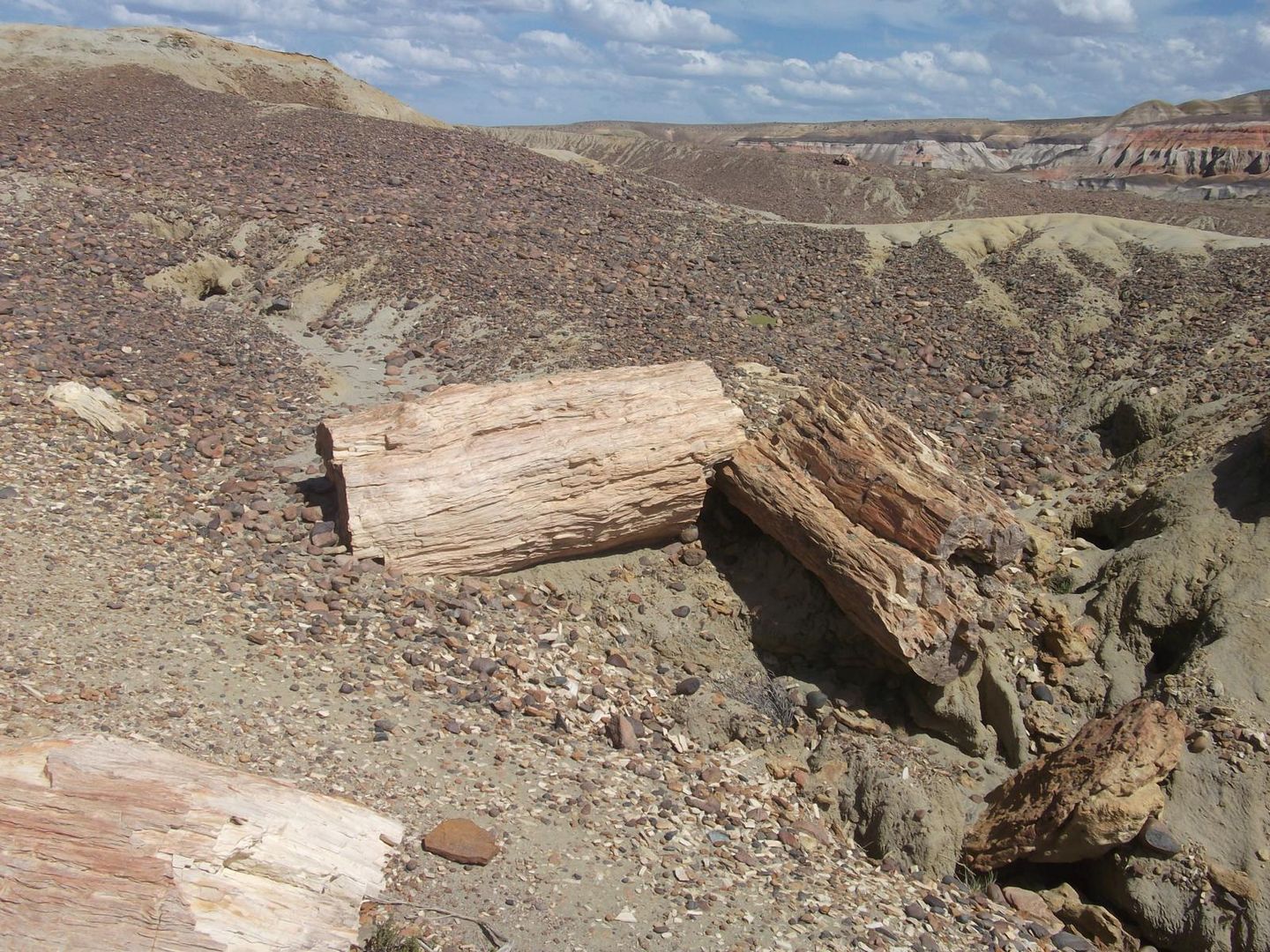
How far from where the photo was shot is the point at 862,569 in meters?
5.30

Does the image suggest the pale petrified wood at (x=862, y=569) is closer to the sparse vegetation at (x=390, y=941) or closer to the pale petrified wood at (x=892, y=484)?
the pale petrified wood at (x=892, y=484)

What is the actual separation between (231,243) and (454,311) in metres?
2.94

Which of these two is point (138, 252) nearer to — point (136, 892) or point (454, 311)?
point (454, 311)

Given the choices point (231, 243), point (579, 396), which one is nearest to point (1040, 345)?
point (579, 396)

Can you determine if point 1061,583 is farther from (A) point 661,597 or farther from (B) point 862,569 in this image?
(A) point 661,597

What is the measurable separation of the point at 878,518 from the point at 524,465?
207 centimetres

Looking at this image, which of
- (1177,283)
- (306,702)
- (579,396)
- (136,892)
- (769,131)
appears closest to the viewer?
(136,892)

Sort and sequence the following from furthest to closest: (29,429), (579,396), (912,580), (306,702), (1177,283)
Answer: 1. (1177,283)
2. (29,429)
3. (579,396)
4. (912,580)
5. (306,702)

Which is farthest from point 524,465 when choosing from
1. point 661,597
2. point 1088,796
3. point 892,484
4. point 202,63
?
point 202,63

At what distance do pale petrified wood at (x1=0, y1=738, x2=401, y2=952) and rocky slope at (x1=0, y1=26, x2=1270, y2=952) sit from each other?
45 cm

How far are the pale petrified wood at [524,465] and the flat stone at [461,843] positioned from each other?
189 centimetres

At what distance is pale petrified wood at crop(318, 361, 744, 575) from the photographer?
206 inches

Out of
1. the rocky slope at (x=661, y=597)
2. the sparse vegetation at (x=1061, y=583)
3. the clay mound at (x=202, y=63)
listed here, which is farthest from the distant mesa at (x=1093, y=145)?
the sparse vegetation at (x=1061, y=583)

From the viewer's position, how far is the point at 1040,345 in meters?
9.30
